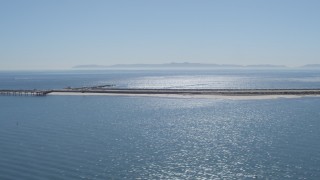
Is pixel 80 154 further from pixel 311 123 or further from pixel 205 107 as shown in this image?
pixel 205 107

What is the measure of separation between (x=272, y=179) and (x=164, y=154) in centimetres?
1271

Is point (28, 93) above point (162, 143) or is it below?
above

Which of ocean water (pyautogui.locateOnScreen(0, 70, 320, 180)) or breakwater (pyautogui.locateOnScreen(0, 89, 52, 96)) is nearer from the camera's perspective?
ocean water (pyautogui.locateOnScreen(0, 70, 320, 180))

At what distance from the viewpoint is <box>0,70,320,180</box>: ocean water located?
3556 cm

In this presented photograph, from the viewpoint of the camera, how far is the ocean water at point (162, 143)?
35562mm

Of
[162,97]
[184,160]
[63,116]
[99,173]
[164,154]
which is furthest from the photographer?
[162,97]

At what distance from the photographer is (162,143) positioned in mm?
46906

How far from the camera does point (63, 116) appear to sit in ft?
232

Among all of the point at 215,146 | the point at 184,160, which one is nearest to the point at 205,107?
the point at 215,146

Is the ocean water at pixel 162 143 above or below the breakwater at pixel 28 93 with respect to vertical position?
below

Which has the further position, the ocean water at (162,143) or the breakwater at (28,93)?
the breakwater at (28,93)

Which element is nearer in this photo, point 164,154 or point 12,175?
point 12,175

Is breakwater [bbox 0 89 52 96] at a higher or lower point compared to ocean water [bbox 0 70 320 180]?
higher

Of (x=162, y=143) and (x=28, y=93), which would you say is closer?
(x=162, y=143)
